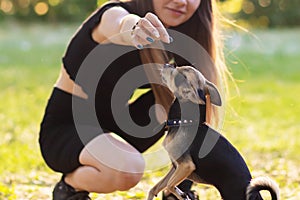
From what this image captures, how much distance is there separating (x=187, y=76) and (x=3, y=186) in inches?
68.4

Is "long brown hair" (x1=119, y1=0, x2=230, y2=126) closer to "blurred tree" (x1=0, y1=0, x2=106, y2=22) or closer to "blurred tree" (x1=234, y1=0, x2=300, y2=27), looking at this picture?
"blurred tree" (x1=234, y1=0, x2=300, y2=27)

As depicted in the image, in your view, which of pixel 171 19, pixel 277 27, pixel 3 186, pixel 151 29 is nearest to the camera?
pixel 151 29

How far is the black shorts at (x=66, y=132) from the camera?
3.11 meters

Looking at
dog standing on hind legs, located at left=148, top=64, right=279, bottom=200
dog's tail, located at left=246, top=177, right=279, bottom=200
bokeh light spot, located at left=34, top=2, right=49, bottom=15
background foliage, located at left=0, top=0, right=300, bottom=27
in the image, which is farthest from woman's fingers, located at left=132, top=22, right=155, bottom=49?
bokeh light spot, located at left=34, top=2, right=49, bottom=15

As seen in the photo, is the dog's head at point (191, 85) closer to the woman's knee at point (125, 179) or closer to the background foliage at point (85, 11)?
the woman's knee at point (125, 179)

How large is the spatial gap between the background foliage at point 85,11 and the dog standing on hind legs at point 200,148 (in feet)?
44.4

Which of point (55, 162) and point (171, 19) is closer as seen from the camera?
point (171, 19)

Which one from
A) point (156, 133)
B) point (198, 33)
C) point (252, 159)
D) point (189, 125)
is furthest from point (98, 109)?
point (252, 159)

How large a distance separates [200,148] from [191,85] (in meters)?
0.22

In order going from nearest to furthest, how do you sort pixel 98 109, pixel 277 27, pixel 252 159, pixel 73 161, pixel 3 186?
1. pixel 73 161
2. pixel 98 109
3. pixel 3 186
4. pixel 252 159
5. pixel 277 27

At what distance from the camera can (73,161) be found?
3068mm

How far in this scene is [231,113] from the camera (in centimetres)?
315

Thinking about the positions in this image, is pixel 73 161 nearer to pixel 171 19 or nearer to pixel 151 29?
pixel 171 19

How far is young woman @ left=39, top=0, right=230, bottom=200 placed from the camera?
291cm
